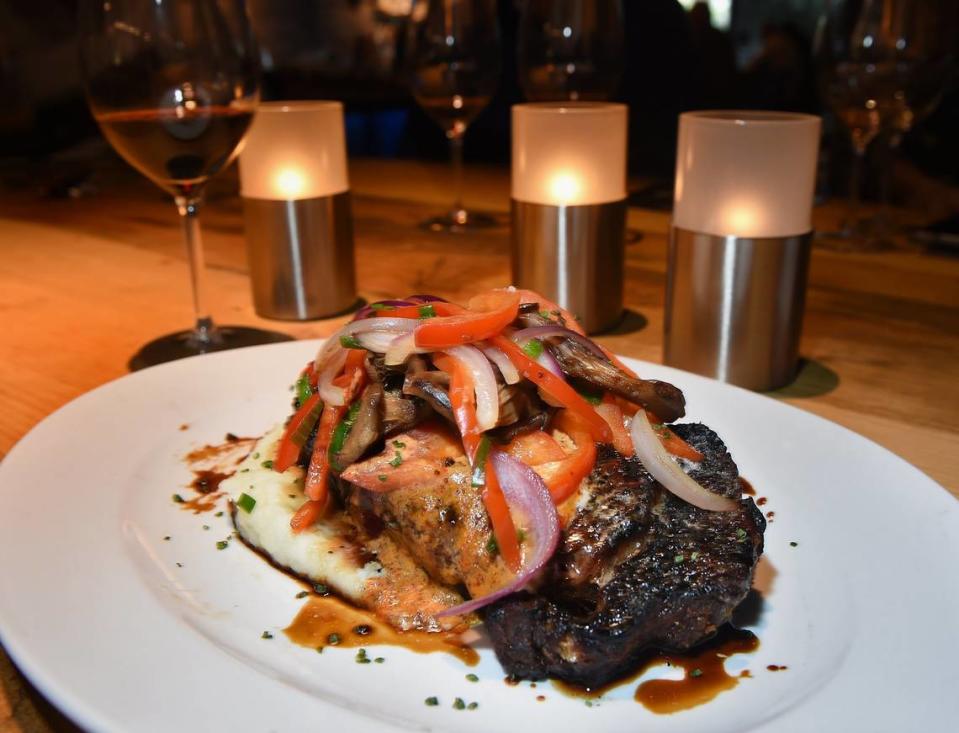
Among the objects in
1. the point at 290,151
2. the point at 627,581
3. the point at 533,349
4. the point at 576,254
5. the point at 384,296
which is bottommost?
the point at 384,296

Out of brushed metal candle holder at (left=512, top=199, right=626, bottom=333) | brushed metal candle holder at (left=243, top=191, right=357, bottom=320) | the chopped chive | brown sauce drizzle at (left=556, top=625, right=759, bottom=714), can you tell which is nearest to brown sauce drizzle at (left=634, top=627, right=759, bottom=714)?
brown sauce drizzle at (left=556, top=625, right=759, bottom=714)

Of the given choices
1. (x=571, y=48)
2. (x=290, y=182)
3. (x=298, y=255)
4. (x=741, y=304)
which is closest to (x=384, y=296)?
(x=298, y=255)

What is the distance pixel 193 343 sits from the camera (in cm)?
221

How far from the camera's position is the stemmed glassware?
283 cm

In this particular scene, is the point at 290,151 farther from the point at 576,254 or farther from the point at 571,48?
the point at 571,48

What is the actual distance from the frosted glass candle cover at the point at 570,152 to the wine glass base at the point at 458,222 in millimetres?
1124

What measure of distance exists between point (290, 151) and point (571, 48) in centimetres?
102

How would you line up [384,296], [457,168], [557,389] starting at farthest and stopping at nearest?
[457,168], [384,296], [557,389]

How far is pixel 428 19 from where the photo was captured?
10.3 feet

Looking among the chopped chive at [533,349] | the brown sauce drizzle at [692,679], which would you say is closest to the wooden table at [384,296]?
the brown sauce drizzle at [692,679]

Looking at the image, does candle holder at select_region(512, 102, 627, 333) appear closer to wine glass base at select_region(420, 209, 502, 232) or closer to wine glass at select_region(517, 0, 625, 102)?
wine glass at select_region(517, 0, 625, 102)

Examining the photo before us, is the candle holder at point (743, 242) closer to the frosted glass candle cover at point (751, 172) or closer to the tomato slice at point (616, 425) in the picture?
the frosted glass candle cover at point (751, 172)

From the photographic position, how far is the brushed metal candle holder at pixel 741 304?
1.90 metres

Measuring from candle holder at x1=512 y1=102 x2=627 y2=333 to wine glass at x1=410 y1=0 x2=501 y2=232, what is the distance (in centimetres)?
95
